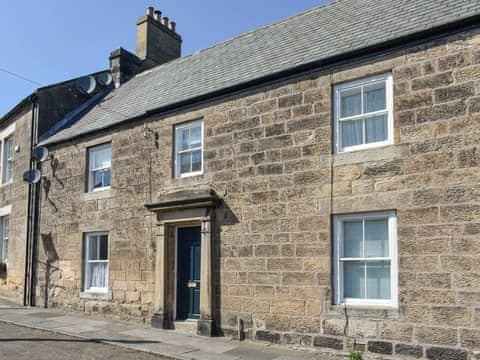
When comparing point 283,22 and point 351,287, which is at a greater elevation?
point 283,22

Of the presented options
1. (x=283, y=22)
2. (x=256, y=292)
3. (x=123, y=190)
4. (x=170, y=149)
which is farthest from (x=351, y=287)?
(x=283, y=22)

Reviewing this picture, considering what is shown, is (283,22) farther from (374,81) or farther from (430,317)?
(430,317)

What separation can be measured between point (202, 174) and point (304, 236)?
9.69 feet

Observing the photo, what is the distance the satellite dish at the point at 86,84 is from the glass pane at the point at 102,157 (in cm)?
404

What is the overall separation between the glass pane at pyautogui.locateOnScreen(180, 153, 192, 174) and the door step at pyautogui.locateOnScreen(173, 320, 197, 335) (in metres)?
3.31

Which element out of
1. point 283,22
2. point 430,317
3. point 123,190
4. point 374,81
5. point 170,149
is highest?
point 283,22

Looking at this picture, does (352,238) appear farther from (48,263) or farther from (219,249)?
(48,263)

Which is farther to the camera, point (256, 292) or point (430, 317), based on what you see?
point (256, 292)

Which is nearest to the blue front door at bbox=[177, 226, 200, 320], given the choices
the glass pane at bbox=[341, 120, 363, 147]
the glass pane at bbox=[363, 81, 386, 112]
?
the glass pane at bbox=[341, 120, 363, 147]

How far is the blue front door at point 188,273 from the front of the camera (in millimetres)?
10930

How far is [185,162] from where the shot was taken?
11.5 m

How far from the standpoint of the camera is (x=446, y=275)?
24.4 ft

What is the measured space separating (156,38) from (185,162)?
9.27 meters

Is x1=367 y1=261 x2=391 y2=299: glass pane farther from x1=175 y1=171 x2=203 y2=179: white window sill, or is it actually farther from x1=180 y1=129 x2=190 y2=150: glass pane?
x1=180 y1=129 x2=190 y2=150: glass pane
